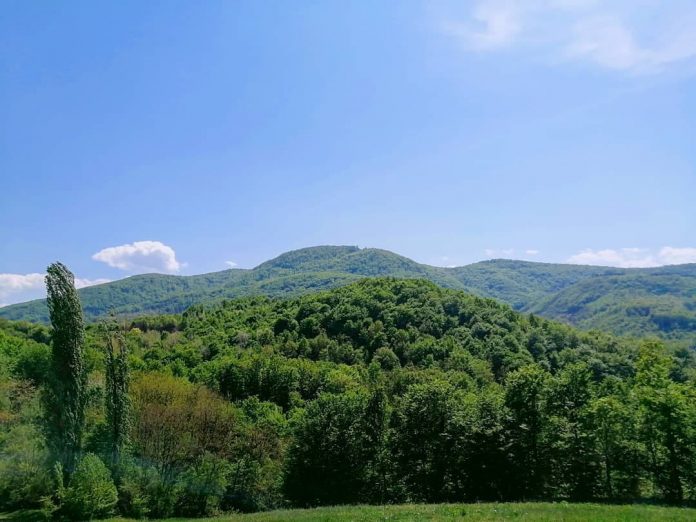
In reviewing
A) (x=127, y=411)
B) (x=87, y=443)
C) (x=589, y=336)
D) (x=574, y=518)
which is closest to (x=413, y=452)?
(x=574, y=518)

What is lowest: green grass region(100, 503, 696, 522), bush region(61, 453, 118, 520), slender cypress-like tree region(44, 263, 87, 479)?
bush region(61, 453, 118, 520)

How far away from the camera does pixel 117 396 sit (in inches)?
1654

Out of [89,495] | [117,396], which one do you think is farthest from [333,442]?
[89,495]

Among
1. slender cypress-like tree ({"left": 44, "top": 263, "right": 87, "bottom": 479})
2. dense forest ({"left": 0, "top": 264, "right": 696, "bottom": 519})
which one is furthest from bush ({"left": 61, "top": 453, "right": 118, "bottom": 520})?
slender cypress-like tree ({"left": 44, "top": 263, "right": 87, "bottom": 479})

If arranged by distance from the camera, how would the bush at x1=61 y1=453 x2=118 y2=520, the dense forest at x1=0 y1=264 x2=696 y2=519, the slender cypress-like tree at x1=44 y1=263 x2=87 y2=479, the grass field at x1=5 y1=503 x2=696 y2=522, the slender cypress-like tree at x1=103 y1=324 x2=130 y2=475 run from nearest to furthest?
1. the grass field at x1=5 y1=503 x2=696 y2=522
2. the bush at x1=61 y1=453 x2=118 y2=520
3. the dense forest at x1=0 y1=264 x2=696 y2=519
4. the slender cypress-like tree at x1=44 y1=263 x2=87 y2=479
5. the slender cypress-like tree at x1=103 y1=324 x2=130 y2=475

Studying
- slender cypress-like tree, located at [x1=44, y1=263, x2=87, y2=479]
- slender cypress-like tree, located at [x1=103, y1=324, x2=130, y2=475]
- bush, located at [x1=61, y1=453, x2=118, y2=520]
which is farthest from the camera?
slender cypress-like tree, located at [x1=103, y1=324, x2=130, y2=475]

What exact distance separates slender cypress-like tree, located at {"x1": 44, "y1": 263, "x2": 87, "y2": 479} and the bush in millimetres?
3621

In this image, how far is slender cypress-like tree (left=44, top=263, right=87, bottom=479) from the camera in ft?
117

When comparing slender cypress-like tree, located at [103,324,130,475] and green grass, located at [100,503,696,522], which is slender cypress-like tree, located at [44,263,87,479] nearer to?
slender cypress-like tree, located at [103,324,130,475]

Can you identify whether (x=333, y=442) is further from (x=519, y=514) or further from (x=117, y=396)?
(x=519, y=514)

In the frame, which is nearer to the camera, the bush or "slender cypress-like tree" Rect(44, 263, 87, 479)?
the bush

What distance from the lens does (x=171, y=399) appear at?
5362 cm

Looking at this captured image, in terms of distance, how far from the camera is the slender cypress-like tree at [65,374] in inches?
1399

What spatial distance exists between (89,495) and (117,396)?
505 inches
